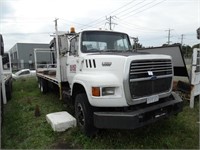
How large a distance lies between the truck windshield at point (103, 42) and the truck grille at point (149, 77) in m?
1.33

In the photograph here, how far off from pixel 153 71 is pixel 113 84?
905 millimetres

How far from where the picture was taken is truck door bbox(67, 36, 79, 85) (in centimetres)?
488

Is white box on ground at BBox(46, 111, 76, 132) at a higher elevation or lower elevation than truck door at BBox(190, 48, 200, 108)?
lower

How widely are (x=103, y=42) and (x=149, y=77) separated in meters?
1.75

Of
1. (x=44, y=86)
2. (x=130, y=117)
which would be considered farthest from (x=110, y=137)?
(x=44, y=86)

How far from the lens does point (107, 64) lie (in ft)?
12.4

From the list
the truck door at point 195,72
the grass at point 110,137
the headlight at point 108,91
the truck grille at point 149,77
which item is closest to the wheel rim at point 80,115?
the grass at point 110,137

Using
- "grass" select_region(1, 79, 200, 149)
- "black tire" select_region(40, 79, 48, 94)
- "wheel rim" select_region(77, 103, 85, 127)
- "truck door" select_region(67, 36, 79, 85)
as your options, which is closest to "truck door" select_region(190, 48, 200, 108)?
"grass" select_region(1, 79, 200, 149)

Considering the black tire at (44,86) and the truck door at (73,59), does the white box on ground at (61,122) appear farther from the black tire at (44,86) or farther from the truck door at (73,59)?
the black tire at (44,86)

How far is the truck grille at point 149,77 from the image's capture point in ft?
11.6

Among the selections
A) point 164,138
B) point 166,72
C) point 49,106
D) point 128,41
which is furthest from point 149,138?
point 49,106

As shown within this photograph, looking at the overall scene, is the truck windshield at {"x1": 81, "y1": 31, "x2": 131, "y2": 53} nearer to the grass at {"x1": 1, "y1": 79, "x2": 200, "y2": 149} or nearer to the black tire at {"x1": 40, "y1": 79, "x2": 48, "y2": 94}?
the grass at {"x1": 1, "y1": 79, "x2": 200, "y2": 149}

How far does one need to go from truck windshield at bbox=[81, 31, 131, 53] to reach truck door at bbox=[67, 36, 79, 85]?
0.26 m

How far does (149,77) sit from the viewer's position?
375 centimetres
